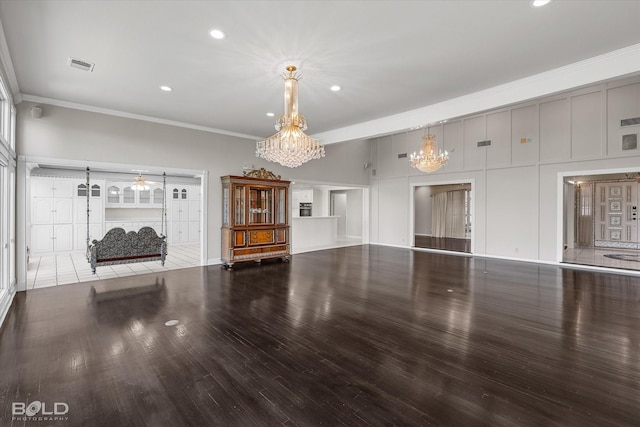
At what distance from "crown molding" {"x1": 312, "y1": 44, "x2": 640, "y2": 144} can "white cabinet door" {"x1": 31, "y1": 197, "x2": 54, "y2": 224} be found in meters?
9.16

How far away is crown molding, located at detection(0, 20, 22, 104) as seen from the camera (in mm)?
3246

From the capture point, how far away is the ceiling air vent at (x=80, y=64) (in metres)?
3.78

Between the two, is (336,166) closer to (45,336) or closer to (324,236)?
(324,236)

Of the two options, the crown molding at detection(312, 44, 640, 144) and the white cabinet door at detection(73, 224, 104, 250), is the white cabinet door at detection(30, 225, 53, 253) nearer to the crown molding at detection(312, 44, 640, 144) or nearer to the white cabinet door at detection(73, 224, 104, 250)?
the white cabinet door at detection(73, 224, 104, 250)

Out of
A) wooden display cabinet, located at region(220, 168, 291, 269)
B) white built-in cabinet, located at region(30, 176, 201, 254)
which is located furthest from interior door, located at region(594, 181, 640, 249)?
white built-in cabinet, located at region(30, 176, 201, 254)

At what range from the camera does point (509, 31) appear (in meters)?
3.19

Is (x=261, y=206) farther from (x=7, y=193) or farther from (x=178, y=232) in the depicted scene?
(x=178, y=232)

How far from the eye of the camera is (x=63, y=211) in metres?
8.87

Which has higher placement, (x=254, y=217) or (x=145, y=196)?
(x=145, y=196)

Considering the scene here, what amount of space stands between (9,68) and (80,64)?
3.05ft

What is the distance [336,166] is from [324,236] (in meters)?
2.44

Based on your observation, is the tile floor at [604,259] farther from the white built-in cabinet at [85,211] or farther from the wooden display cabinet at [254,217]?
the white built-in cabinet at [85,211]

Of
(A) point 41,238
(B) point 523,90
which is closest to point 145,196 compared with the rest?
(A) point 41,238

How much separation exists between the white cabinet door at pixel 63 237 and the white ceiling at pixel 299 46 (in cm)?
531
